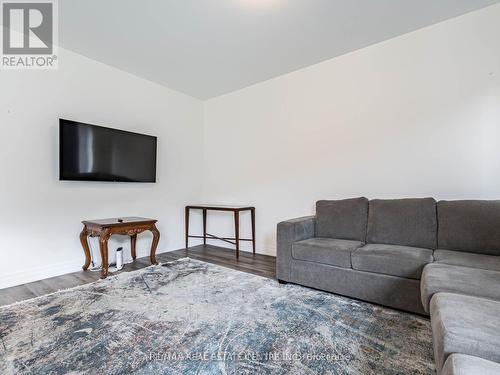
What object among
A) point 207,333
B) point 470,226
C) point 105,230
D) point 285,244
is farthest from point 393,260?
point 105,230

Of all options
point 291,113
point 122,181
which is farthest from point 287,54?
point 122,181

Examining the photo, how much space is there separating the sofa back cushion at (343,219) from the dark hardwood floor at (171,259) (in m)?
0.79

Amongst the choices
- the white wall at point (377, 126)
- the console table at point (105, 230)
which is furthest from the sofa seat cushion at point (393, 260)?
the console table at point (105, 230)

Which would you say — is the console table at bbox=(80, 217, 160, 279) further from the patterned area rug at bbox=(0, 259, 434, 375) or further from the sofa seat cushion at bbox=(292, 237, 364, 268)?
the sofa seat cushion at bbox=(292, 237, 364, 268)

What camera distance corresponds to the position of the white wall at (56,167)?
2.53 meters

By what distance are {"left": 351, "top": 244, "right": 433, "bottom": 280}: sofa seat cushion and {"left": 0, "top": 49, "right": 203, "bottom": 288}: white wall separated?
9.36ft

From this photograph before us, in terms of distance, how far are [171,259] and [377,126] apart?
10.0 feet

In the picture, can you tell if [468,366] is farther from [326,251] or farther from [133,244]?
[133,244]

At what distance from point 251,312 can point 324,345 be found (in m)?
0.59

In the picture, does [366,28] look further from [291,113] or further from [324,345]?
[324,345]

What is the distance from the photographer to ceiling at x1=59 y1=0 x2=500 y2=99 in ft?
7.38

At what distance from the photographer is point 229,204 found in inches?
165

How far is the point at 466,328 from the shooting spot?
0.95 meters

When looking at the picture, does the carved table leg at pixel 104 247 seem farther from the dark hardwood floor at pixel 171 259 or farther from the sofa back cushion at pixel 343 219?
the sofa back cushion at pixel 343 219
